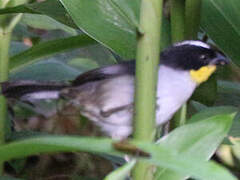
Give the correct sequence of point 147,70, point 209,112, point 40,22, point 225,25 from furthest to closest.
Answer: point 40,22, point 225,25, point 209,112, point 147,70

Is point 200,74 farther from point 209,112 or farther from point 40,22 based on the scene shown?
point 40,22

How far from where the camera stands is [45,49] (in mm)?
1563

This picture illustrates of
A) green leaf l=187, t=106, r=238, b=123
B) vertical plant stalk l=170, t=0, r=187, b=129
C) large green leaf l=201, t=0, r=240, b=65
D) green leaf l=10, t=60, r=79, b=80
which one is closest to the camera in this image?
green leaf l=187, t=106, r=238, b=123

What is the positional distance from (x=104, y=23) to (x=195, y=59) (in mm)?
222

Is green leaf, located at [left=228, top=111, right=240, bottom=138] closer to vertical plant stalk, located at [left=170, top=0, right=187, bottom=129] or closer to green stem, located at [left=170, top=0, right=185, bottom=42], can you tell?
vertical plant stalk, located at [left=170, top=0, right=187, bottom=129]

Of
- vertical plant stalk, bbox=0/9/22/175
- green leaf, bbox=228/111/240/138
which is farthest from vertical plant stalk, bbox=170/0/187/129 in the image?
vertical plant stalk, bbox=0/9/22/175

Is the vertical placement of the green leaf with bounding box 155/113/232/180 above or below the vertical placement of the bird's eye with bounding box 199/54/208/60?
below

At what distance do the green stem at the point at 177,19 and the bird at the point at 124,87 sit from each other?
5 centimetres

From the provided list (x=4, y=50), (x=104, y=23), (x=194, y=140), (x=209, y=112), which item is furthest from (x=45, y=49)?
(x=194, y=140)

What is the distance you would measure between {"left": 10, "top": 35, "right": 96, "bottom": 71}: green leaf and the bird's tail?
28 centimetres

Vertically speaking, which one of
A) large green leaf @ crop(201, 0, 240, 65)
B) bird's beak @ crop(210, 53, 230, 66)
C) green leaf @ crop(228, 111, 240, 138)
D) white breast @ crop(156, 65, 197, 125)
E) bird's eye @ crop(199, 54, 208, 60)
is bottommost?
green leaf @ crop(228, 111, 240, 138)

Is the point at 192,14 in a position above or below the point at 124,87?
above

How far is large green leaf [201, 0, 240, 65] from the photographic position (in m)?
1.38

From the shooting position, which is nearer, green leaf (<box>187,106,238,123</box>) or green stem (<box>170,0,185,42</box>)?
green leaf (<box>187,106,238,123</box>)
